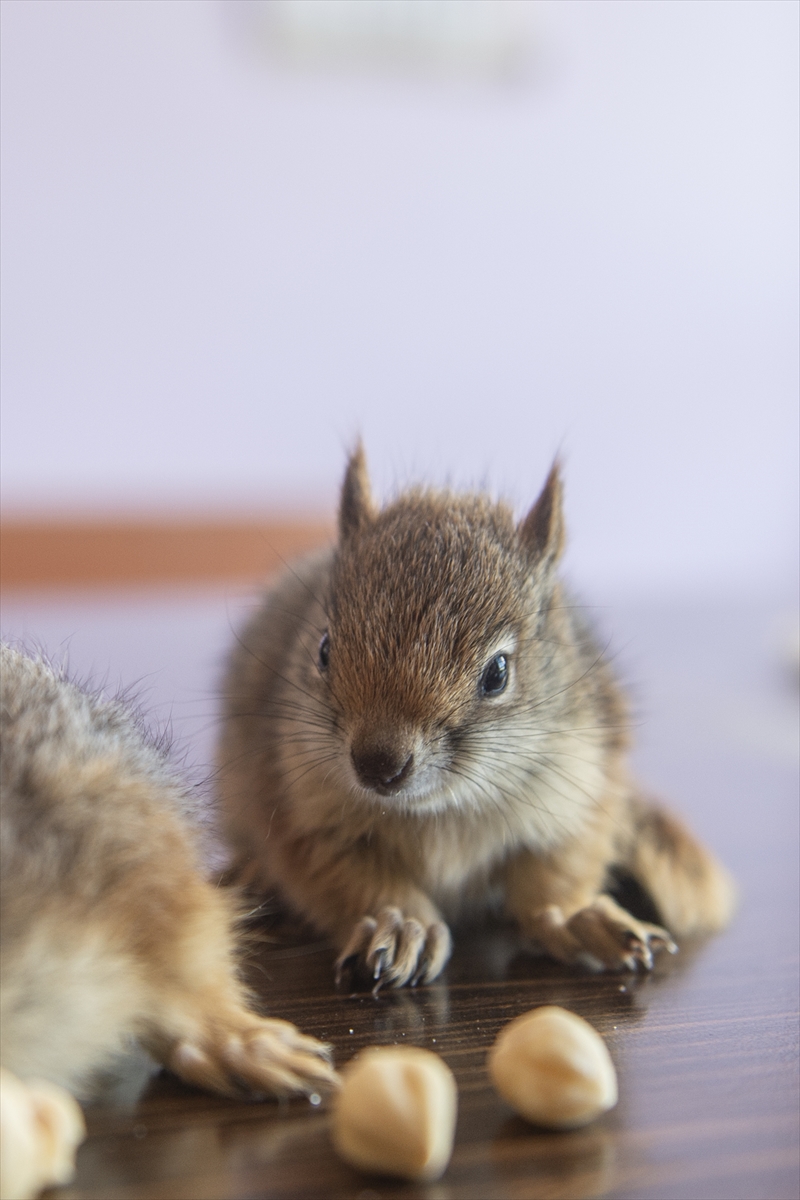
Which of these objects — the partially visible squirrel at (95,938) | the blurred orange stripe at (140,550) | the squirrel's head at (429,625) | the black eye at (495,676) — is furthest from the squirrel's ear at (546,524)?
the blurred orange stripe at (140,550)

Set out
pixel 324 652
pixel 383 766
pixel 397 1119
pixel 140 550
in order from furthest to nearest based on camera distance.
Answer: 1. pixel 140 550
2. pixel 324 652
3. pixel 383 766
4. pixel 397 1119

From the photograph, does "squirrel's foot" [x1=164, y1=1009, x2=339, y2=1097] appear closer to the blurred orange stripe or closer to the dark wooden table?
the dark wooden table

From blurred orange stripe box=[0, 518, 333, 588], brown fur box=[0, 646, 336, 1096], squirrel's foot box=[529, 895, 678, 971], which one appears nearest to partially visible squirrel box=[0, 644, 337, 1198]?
brown fur box=[0, 646, 336, 1096]

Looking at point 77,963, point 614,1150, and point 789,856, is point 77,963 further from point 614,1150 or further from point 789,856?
point 789,856

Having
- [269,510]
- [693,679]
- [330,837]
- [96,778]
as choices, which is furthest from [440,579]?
[269,510]

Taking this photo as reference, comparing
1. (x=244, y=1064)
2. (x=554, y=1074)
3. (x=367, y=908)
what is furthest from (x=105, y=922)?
(x=367, y=908)

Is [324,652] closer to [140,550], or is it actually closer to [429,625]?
[429,625]

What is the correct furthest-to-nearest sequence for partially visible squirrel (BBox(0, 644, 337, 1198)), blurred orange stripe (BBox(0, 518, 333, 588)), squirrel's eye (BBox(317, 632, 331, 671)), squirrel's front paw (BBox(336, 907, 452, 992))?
1. blurred orange stripe (BBox(0, 518, 333, 588))
2. squirrel's eye (BBox(317, 632, 331, 671))
3. squirrel's front paw (BBox(336, 907, 452, 992))
4. partially visible squirrel (BBox(0, 644, 337, 1198))
